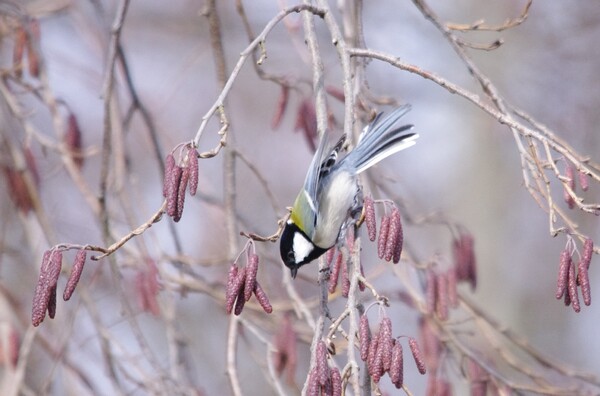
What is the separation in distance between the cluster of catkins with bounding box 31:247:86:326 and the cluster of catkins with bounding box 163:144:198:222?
0.71 feet

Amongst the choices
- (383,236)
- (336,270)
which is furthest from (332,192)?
(383,236)

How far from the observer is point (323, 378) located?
161 centimetres

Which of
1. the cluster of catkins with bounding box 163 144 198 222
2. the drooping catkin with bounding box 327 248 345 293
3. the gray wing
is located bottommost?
the drooping catkin with bounding box 327 248 345 293

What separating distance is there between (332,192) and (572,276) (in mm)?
1128

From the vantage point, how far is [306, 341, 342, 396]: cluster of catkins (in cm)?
160

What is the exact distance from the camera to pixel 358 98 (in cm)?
263

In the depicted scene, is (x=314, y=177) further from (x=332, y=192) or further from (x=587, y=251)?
(x=587, y=251)

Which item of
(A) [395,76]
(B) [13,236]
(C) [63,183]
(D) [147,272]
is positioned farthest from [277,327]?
(A) [395,76]

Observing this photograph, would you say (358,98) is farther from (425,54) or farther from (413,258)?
(425,54)

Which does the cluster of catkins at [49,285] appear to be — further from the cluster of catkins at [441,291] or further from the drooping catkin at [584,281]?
the cluster of catkins at [441,291]

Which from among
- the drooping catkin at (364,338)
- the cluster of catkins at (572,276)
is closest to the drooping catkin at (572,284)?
the cluster of catkins at (572,276)

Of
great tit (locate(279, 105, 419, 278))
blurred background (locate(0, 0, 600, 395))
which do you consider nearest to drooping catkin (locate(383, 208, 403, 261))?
great tit (locate(279, 105, 419, 278))

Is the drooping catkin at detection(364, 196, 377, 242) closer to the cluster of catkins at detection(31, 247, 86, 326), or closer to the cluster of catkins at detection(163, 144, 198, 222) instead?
the cluster of catkins at detection(163, 144, 198, 222)

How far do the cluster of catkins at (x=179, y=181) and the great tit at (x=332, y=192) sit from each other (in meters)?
0.78
